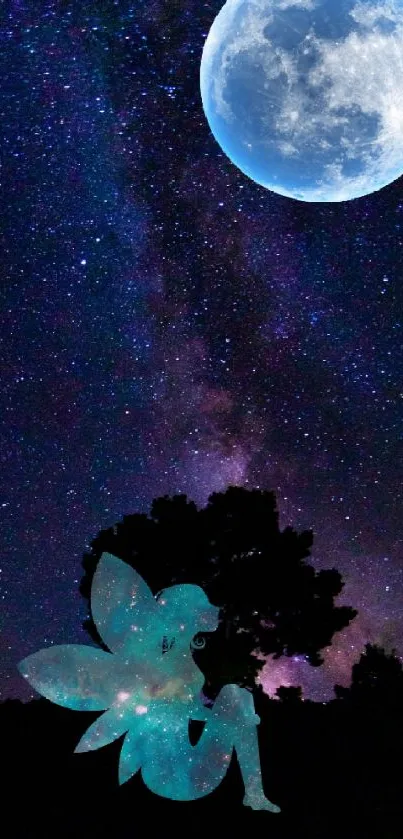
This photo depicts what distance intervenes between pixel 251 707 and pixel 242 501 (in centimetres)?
1162

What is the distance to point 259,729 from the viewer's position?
31.9ft

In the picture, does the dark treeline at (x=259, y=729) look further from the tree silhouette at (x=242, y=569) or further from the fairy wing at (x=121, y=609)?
the fairy wing at (x=121, y=609)

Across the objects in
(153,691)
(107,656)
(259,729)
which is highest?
(107,656)

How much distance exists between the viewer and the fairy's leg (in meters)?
5.62

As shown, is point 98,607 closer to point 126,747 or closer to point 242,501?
point 126,747

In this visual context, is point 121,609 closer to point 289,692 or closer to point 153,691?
point 153,691

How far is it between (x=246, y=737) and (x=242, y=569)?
432 inches

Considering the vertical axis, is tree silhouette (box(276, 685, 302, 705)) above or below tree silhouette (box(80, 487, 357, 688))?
below

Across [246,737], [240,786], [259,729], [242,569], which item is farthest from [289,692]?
[246,737]

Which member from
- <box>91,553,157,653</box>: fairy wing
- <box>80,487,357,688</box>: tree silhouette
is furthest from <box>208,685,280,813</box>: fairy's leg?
<box>80,487,357,688</box>: tree silhouette

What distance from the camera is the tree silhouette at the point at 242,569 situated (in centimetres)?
1650

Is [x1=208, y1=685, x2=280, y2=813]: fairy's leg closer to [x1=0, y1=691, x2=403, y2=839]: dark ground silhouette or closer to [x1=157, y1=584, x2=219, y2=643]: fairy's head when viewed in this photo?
[x1=157, y1=584, x2=219, y2=643]: fairy's head

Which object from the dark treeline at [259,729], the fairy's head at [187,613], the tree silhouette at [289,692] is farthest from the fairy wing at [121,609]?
the tree silhouette at [289,692]

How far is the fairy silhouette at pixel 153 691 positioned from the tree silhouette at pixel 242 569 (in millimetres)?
10444
